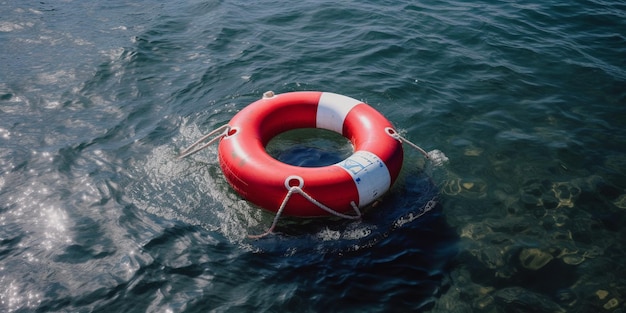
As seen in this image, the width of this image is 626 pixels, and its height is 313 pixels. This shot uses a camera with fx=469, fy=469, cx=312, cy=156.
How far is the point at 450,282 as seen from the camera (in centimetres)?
380

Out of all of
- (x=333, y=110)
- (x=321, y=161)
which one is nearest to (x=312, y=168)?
(x=321, y=161)

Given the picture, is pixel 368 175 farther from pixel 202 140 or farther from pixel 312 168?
pixel 202 140

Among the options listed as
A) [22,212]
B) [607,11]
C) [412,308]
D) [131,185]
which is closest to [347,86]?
[131,185]

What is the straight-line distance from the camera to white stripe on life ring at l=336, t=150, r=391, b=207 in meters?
4.21

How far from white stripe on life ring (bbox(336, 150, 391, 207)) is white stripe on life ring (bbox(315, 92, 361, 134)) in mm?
773

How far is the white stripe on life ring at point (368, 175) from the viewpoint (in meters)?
4.21

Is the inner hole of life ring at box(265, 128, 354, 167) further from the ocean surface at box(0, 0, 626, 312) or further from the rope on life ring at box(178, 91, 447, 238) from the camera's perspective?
the rope on life ring at box(178, 91, 447, 238)

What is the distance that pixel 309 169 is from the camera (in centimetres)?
425

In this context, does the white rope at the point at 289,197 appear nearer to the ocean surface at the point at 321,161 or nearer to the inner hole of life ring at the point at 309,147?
the ocean surface at the point at 321,161

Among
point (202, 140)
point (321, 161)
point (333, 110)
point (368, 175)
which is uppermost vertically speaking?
point (333, 110)

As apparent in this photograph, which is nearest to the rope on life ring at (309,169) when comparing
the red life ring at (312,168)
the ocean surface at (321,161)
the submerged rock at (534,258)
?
the red life ring at (312,168)

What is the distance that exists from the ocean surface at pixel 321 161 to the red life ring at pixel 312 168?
0.29 metres

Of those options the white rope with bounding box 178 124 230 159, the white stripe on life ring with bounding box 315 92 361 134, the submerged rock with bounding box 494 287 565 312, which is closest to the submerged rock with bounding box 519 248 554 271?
the submerged rock with bounding box 494 287 565 312

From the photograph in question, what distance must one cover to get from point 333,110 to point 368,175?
114 cm
